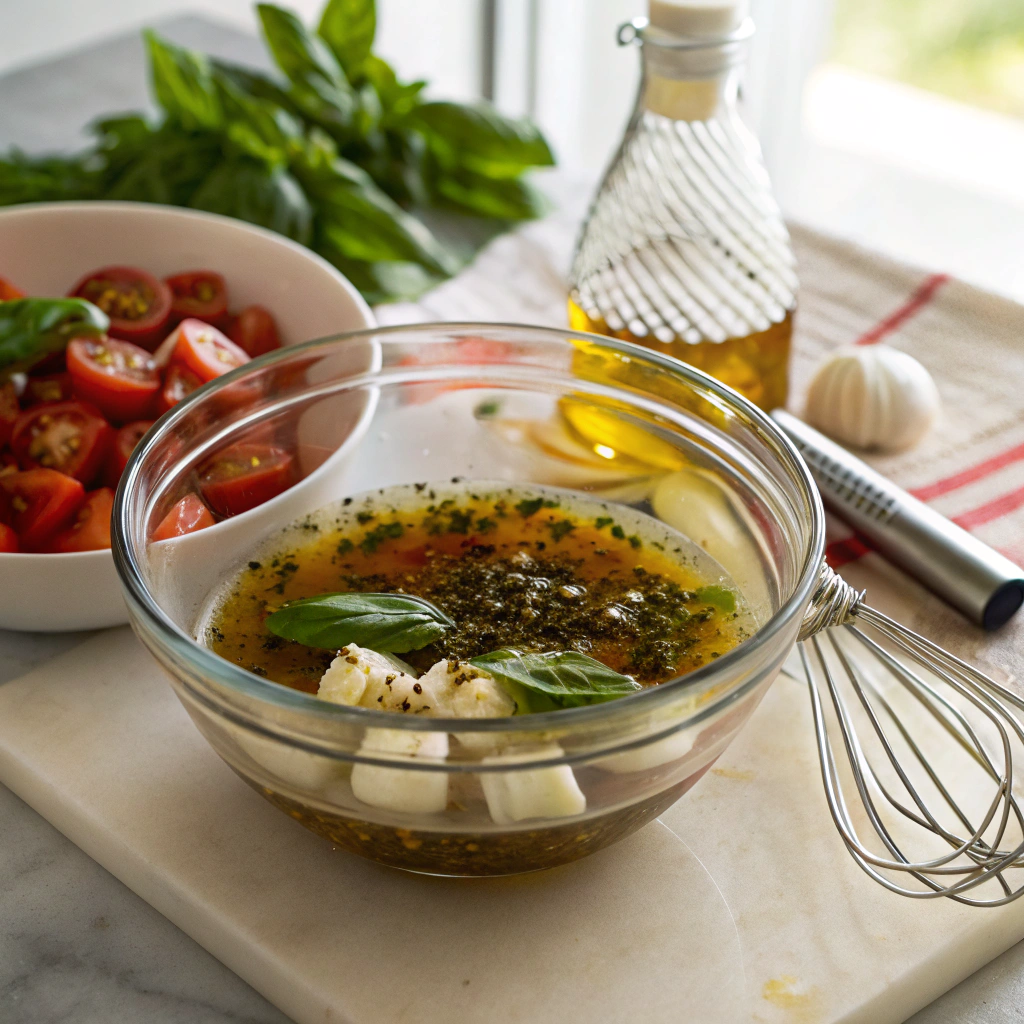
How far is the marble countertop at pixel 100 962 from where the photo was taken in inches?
29.6

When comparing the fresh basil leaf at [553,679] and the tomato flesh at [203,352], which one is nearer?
the fresh basil leaf at [553,679]

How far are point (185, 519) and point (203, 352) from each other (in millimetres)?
289

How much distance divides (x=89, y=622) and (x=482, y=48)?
2.17 m

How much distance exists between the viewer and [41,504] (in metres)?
1.02

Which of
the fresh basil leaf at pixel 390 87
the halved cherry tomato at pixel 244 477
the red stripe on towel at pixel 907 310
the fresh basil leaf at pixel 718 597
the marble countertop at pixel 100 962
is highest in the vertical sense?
the fresh basil leaf at pixel 390 87

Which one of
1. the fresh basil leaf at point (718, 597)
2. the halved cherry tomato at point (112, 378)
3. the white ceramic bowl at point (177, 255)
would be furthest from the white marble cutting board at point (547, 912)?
the white ceramic bowl at point (177, 255)

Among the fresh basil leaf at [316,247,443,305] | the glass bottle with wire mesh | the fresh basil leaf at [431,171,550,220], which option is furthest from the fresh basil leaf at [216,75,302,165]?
the glass bottle with wire mesh

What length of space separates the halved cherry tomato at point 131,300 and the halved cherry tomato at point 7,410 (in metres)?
0.14

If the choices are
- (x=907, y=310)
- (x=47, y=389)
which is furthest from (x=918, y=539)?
(x=47, y=389)

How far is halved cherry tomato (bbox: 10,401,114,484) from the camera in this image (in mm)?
1069

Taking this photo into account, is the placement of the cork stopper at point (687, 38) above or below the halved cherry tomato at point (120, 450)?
above

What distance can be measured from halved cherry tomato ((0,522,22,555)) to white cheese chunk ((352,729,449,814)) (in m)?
0.46

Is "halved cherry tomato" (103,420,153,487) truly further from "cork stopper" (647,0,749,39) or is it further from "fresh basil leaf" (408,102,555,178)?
"fresh basil leaf" (408,102,555,178)

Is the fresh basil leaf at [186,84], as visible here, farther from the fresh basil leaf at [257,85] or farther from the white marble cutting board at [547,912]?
the white marble cutting board at [547,912]
